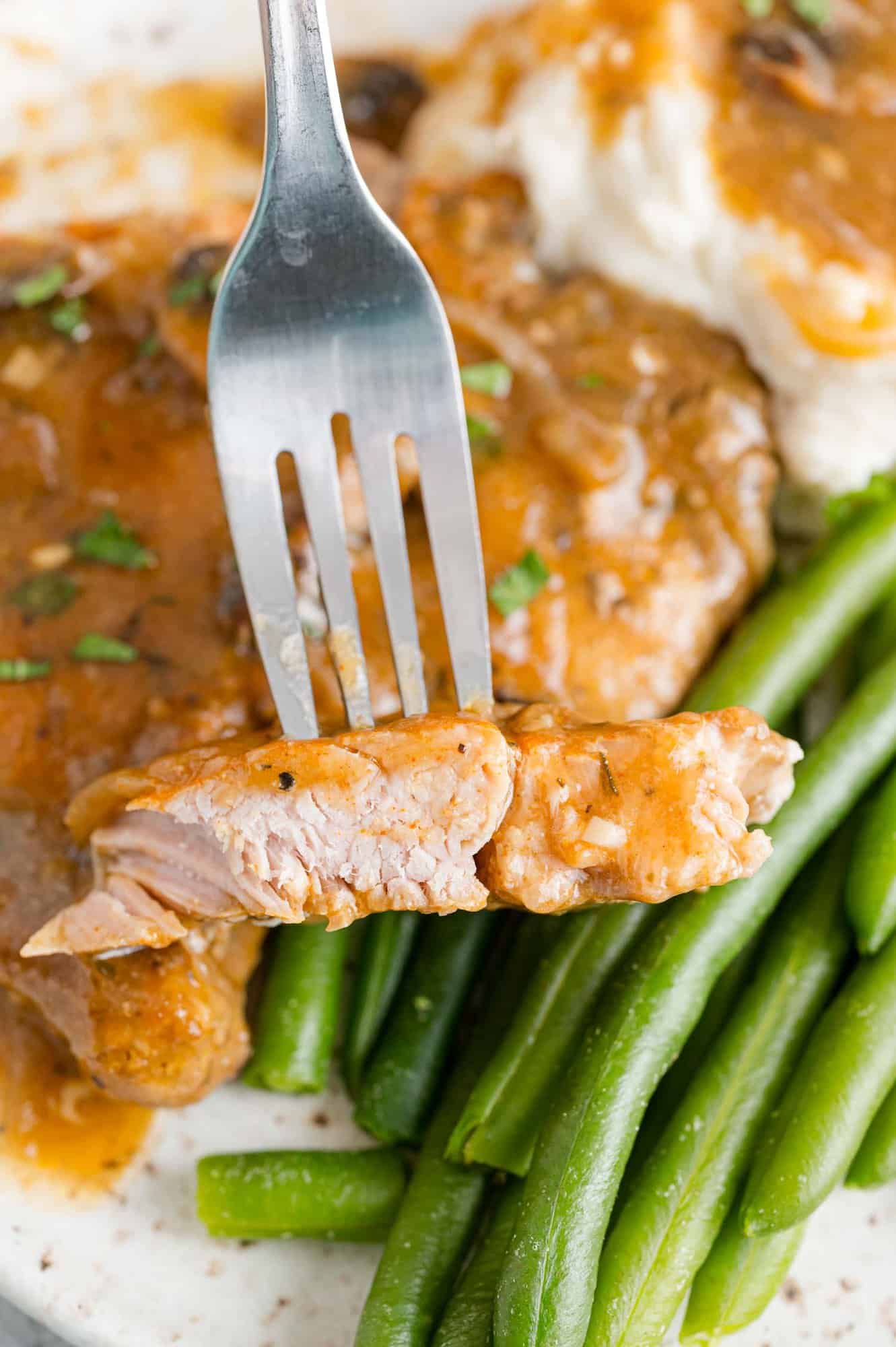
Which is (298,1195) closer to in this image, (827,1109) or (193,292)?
(827,1109)

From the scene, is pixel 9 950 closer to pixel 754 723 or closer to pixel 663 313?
pixel 754 723

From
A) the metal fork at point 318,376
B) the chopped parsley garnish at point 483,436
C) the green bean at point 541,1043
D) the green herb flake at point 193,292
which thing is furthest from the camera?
the green herb flake at point 193,292

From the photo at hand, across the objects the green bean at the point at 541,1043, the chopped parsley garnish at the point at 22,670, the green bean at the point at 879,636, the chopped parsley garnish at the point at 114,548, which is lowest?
the green bean at the point at 541,1043

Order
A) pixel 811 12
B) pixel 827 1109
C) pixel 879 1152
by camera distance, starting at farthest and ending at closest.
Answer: pixel 811 12, pixel 879 1152, pixel 827 1109

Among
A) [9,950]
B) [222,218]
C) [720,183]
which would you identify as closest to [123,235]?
[222,218]

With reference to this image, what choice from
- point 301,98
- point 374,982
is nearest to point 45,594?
point 374,982

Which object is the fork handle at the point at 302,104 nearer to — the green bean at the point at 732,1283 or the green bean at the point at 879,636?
Answer: the green bean at the point at 879,636

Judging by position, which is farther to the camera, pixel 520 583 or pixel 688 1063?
pixel 520 583

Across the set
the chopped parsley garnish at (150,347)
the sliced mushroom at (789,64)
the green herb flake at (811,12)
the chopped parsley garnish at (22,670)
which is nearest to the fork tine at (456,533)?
the chopped parsley garnish at (22,670)
